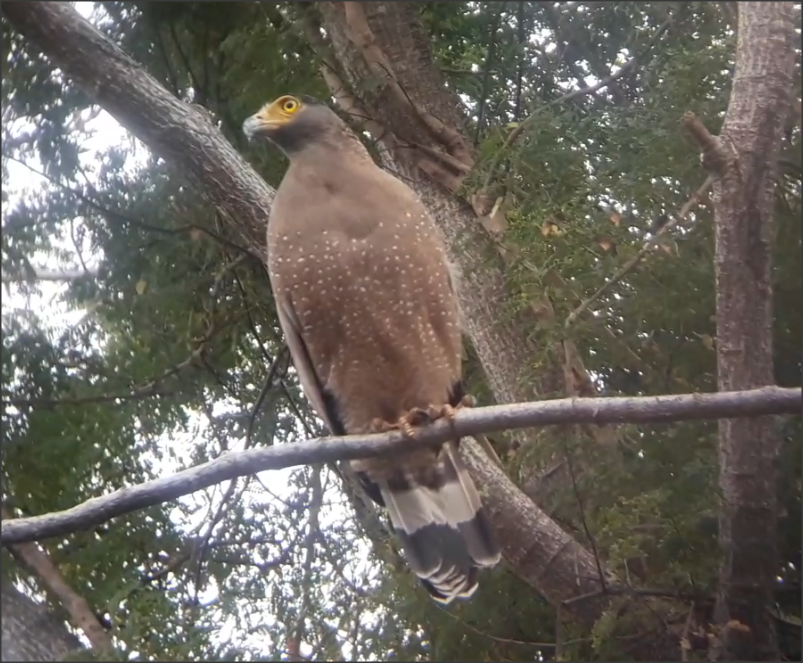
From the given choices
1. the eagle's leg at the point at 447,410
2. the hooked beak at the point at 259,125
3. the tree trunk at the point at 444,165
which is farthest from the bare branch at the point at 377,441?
the hooked beak at the point at 259,125

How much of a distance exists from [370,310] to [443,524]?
287 millimetres

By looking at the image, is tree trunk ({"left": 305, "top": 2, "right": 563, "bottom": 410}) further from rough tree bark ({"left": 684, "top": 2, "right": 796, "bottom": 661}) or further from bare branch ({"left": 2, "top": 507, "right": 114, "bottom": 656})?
bare branch ({"left": 2, "top": 507, "right": 114, "bottom": 656})

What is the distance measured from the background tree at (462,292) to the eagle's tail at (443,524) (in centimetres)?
5

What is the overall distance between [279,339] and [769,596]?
721mm

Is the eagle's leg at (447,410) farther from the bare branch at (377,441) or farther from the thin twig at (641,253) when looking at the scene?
the thin twig at (641,253)

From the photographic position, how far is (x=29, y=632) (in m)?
1.12

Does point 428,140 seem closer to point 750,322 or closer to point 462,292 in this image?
point 462,292

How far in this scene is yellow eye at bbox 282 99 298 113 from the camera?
1342mm

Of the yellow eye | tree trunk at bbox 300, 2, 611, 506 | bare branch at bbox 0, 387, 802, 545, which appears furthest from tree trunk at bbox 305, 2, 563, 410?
bare branch at bbox 0, 387, 802, 545

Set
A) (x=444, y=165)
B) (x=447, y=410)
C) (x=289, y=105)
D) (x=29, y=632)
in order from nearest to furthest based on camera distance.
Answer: (x=29, y=632) → (x=447, y=410) → (x=289, y=105) → (x=444, y=165)

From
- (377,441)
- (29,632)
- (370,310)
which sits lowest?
(29,632)

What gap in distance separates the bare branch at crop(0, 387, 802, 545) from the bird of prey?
5.4 inches

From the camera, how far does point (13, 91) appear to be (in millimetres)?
1323

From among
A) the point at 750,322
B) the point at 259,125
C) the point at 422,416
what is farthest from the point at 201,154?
the point at 750,322
